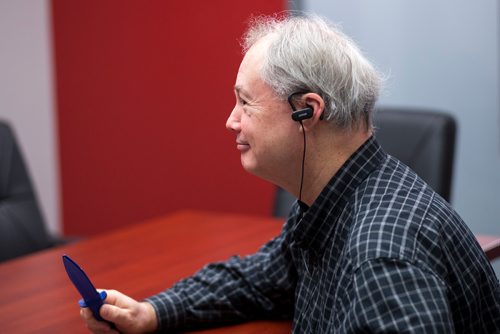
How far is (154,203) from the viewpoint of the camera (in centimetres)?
441

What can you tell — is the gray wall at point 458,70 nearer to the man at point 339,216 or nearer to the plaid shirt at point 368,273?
the plaid shirt at point 368,273

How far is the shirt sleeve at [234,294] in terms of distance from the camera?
1775 mm

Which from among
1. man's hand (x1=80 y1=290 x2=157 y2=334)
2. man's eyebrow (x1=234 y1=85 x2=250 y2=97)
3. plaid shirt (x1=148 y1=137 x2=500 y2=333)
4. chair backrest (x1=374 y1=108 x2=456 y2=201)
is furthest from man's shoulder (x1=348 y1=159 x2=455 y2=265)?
chair backrest (x1=374 y1=108 x2=456 y2=201)

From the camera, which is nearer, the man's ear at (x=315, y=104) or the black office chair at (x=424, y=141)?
the man's ear at (x=315, y=104)

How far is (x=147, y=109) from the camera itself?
4.35 m

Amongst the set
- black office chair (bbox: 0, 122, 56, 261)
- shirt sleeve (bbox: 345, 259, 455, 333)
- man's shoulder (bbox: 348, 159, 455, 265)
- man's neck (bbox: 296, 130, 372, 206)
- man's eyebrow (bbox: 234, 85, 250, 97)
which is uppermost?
man's eyebrow (bbox: 234, 85, 250, 97)

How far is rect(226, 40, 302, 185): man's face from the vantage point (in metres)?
1.57

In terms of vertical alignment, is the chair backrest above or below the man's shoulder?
below

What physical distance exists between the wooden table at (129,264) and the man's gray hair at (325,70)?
0.50 meters

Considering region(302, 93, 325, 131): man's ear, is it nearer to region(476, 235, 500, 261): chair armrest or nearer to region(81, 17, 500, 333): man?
region(81, 17, 500, 333): man

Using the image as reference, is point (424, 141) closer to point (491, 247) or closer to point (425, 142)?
point (425, 142)

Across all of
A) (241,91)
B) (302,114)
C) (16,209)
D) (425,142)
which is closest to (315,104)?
(302,114)

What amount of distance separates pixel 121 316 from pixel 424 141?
1336mm

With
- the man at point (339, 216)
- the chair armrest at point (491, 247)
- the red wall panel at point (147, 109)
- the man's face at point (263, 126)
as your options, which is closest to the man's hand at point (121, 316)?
the man at point (339, 216)
